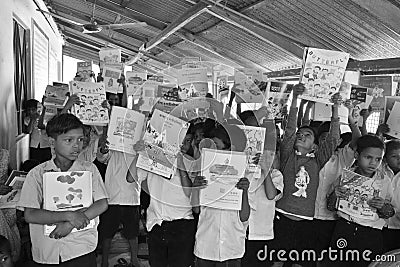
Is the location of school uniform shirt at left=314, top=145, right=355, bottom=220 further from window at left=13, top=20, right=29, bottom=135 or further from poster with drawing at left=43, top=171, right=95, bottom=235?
window at left=13, top=20, right=29, bottom=135

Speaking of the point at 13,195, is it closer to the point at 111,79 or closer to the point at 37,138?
the point at 111,79

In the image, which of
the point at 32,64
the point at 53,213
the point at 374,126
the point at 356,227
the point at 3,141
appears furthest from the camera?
the point at 32,64

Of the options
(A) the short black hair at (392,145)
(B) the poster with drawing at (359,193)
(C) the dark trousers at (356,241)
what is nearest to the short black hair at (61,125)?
(B) the poster with drawing at (359,193)

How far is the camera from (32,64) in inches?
231

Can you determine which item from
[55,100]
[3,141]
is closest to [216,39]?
[55,100]

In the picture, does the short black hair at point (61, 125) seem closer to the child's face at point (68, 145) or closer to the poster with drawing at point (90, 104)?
the child's face at point (68, 145)

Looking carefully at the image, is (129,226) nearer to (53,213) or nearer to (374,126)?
(53,213)

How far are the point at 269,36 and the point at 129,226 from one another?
8.83 ft

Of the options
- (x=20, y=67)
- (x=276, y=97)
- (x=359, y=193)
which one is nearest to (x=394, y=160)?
(x=359, y=193)

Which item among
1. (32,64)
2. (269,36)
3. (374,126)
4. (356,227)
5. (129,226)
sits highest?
(269,36)

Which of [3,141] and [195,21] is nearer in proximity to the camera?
[3,141]

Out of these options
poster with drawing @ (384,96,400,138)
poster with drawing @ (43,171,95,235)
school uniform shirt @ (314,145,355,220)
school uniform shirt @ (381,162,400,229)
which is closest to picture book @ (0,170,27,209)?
poster with drawing @ (43,171,95,235)

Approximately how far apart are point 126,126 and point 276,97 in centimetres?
98

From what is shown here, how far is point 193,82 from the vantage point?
3090 mm
